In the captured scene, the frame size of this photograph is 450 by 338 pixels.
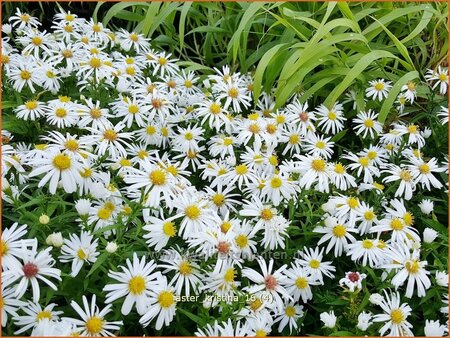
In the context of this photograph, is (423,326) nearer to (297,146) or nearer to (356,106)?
(297,146)

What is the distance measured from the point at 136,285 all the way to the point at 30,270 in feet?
0.75

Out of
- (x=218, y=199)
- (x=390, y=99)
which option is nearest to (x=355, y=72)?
(x=390, y=99)

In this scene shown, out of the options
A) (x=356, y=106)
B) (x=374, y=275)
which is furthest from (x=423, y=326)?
(x=356, y=106)

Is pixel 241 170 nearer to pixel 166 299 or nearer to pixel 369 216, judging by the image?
pixel 369 216

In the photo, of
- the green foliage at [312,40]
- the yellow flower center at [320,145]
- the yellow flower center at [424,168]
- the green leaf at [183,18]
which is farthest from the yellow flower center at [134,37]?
the yellow flower center at [424,168]

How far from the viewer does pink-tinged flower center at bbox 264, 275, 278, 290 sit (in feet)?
4.61

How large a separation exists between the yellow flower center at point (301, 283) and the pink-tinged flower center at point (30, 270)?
0.64 metres

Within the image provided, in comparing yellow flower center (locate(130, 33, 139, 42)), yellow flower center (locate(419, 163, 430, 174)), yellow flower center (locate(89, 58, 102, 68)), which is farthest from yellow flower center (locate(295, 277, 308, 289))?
yellow flower center (locate(130, 33, 139, 42))

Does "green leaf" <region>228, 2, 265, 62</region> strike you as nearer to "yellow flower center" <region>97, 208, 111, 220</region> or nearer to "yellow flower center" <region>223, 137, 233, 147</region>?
"yellow flower center" <region>223, 137, 233, 147</region>

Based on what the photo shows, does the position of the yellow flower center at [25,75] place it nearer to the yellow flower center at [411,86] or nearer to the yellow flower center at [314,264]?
the yellow flower center at [314,264]

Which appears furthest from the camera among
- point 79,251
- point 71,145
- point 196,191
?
point 196,191

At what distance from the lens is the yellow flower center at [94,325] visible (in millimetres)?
1203

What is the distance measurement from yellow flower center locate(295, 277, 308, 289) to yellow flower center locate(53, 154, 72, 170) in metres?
0.65

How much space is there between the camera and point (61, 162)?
1413mm
